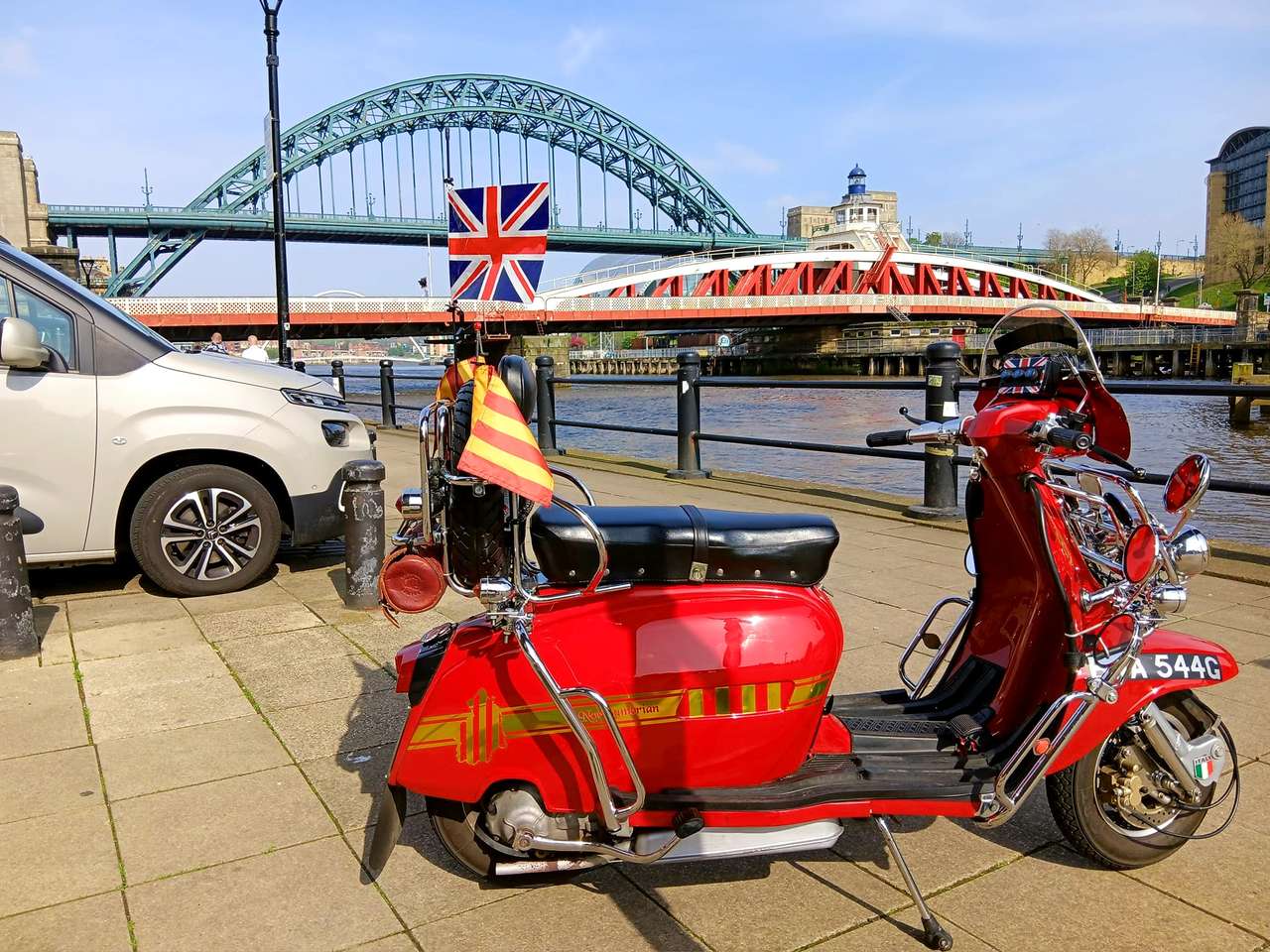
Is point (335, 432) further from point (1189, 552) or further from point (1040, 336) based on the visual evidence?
point (1189, 552)

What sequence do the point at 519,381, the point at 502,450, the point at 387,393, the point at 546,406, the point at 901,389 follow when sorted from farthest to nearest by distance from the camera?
the point at 387,393
the point at 546,406
the point at 901,389
the point at 519,381
the point at 502,450

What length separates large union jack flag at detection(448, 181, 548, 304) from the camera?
695 centimetres

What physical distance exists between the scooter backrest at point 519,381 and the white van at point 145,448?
3.36 m

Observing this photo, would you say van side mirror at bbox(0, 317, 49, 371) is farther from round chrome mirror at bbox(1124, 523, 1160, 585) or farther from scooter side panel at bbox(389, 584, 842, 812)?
round chrome mirror at bbox(1124, 523, 1160, 585)

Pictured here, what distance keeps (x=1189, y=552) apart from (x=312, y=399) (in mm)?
4706

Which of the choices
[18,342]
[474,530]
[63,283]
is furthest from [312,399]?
[474,530]

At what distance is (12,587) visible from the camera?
14.0 feet

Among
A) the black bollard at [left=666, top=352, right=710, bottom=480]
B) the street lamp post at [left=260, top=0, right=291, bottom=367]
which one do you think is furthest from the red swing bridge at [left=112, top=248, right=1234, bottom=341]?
the black bollard at [left=666, top=352, right=710, bottom=480]

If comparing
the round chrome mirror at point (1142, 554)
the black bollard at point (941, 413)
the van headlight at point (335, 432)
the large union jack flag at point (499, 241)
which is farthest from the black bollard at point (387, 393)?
the round chrome mirror at point (1142, 554)

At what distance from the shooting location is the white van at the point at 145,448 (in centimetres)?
492

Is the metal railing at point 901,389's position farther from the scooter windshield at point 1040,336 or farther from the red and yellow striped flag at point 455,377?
the red and yellow striped flag at point 455,377

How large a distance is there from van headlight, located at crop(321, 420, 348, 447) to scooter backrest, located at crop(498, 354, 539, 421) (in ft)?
12.1

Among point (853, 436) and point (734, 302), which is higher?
point (734, 302)

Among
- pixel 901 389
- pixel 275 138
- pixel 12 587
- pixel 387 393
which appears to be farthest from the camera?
pixel 387 393
